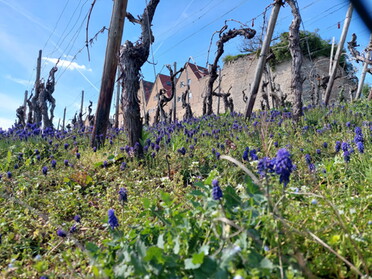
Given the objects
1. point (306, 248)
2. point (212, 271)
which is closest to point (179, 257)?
point (212, 271)

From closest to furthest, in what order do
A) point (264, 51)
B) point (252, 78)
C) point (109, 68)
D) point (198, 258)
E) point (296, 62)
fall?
point (198, 258)
point (109, 68)
point (296, 62)
point (264, 51)
point (252, 78)

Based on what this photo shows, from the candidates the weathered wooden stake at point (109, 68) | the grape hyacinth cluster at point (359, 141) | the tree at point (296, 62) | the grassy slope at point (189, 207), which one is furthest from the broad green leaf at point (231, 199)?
the tree at point (296, 62)

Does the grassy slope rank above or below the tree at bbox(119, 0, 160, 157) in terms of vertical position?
below

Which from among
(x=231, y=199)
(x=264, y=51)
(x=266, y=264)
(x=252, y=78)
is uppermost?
(x=252, y=78)

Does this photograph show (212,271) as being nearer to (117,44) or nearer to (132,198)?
(132,198)

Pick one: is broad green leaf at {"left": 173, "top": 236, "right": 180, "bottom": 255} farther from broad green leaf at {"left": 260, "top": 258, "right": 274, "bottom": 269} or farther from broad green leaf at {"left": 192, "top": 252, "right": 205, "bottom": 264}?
broad green leaf at {"left": 260, "top": 258, "right": 274, "bottom": 269}

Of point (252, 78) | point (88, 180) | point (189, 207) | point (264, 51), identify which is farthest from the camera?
point (252, 78)

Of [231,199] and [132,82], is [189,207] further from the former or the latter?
[132,82]

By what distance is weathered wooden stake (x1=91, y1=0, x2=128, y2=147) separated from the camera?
17.0 feet

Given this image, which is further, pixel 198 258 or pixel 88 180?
pixel 88 180

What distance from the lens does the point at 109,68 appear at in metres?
5.20

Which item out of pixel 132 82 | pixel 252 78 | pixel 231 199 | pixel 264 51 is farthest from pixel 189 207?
pixel 252 78

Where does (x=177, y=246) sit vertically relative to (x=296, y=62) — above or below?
below

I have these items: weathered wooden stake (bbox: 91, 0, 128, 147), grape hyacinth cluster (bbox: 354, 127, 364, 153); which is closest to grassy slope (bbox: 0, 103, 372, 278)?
grape hyacinth cluster (bbox: 354, 127, 364, 153)
